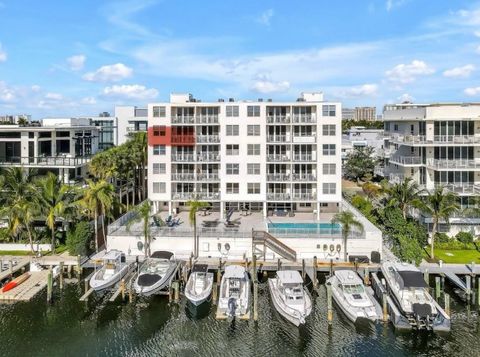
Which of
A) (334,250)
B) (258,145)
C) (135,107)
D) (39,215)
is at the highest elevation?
(135,107)

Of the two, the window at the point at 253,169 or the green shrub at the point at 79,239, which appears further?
the window at the point at 253,169

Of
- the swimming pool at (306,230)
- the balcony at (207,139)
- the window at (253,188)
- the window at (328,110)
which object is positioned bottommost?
the swimming pool at (306,230)

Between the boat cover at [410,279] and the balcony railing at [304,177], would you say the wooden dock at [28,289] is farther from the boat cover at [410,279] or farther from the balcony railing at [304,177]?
the balcony railing at [304,177]

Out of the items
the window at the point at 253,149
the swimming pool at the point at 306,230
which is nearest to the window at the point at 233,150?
the window at the point at 253,149

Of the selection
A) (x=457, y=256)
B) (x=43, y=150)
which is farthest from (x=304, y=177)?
(x=43, y=150)

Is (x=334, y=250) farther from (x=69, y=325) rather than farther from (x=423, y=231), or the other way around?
(x=69, y=325)

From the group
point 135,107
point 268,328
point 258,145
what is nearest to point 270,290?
point 268,328

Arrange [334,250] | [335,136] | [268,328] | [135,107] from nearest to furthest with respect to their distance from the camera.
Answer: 1. [268,328]
2. [334,250]
3. [335,136]
4. [135,107]
